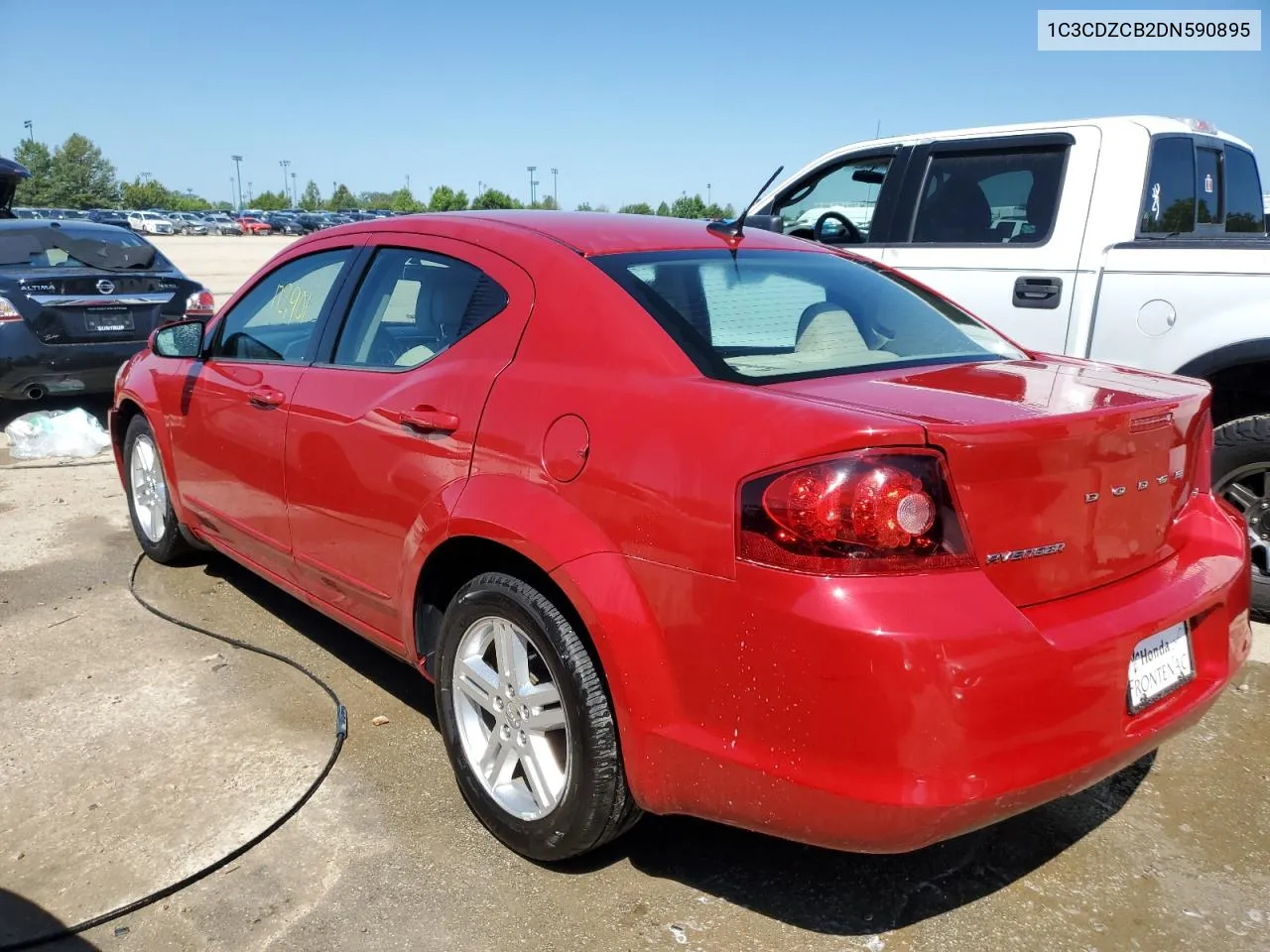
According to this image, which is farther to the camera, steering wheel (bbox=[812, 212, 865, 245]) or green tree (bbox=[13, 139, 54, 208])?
green tree (bbox=[13, 139, 54, 208])

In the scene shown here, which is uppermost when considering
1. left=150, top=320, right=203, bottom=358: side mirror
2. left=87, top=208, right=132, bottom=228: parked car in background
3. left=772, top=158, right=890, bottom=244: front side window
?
left=87, top=208, right=132, bottom=228: parked car in background

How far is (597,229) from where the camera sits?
10.2ft

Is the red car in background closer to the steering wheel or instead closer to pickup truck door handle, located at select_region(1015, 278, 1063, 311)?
the steering wheel

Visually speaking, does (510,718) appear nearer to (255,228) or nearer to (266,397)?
(266,397)

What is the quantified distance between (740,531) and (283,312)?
2527 mm

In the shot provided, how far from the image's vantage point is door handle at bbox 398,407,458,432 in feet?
9.32

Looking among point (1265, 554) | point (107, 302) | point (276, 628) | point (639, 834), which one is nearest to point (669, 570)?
point (639, 834)

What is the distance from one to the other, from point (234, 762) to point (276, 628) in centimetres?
114

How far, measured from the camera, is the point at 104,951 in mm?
2443

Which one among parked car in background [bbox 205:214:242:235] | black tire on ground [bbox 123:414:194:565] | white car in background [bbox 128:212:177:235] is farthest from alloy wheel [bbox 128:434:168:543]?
parked car in background [bbox 205:214:242:235]

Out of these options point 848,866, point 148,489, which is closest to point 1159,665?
point 848,866

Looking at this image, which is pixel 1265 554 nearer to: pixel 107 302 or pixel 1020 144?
pixel 1020 144

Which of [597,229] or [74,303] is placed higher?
[597,229]

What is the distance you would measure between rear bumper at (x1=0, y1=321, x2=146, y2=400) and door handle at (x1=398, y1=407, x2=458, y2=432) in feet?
19.2
